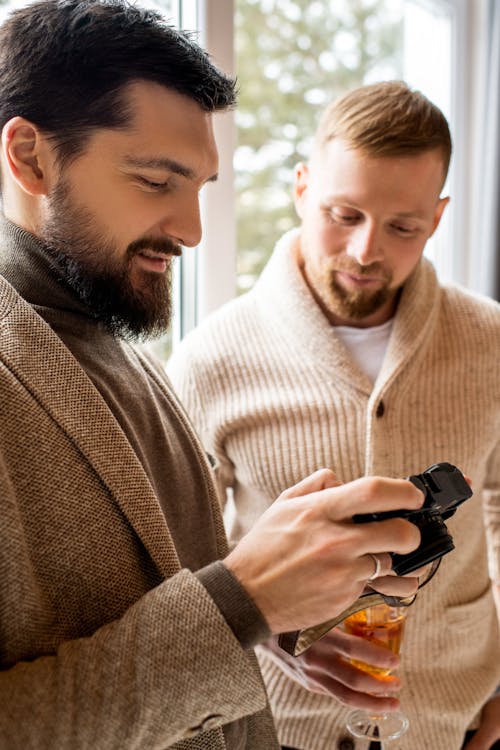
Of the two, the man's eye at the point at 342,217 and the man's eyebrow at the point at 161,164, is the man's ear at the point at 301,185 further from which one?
the man's eyebrow at the point at 161,164

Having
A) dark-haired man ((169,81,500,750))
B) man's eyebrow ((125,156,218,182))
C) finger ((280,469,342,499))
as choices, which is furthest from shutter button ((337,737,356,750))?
man's eyebrow ((125,156,218,182))

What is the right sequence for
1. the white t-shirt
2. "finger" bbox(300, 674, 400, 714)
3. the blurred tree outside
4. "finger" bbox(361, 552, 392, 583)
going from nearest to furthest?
"finger" bbox(361, 552, 392, 583) < "finger" bbox(300, 674, 400, 714) < the white t-shirt < the blurred tree outside

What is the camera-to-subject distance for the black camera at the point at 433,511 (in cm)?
87

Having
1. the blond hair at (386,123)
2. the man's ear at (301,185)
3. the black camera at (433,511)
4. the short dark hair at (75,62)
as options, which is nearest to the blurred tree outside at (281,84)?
the man's ear at (301,185)

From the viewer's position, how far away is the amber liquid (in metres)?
1.05

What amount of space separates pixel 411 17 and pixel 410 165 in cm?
155

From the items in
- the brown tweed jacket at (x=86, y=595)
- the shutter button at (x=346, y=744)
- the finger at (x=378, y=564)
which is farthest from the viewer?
the shutter button at (x=346, y=744)

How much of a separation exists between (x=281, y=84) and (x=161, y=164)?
1.35 metres

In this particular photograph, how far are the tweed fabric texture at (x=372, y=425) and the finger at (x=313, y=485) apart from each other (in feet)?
1.25

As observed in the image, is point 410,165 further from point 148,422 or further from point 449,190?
point 449,190

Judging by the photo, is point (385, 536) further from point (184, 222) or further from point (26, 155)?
point (26, 155)

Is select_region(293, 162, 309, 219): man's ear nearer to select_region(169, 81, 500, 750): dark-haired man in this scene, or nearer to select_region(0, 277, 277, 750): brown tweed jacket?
select_region(169, 81, 500, 750): dark-haired man

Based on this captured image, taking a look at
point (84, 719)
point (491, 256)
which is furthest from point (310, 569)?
point (491, 256)

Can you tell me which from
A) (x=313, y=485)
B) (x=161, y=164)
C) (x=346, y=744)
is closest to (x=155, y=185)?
(x=161, y=164)
